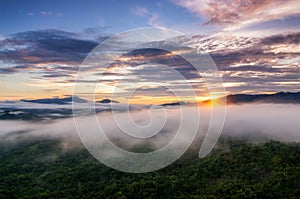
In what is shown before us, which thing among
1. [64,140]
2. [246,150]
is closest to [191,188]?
[246,150]

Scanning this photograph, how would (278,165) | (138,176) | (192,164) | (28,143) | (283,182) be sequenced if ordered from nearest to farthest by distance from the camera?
(283,182)
(278,165)
(138,176)
(192,164)
(28,143)

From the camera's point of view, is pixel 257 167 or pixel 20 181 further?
pixel 20 181

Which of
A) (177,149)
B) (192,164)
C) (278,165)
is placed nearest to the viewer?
(278,165)

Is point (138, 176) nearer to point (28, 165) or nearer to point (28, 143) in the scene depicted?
point (28, 165)

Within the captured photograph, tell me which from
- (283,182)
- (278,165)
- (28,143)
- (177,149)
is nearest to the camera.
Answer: (283,182)

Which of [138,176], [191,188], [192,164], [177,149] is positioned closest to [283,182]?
[191,188]

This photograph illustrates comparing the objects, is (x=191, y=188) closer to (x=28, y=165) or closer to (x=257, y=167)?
(x=257, y=167)
